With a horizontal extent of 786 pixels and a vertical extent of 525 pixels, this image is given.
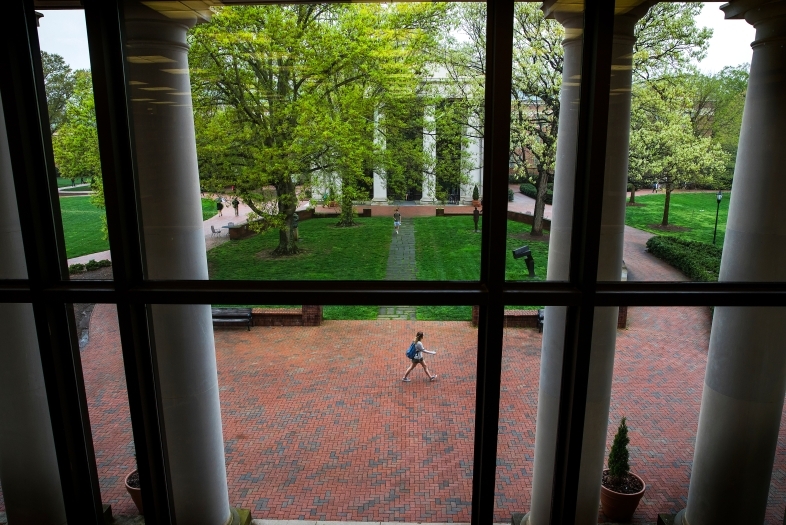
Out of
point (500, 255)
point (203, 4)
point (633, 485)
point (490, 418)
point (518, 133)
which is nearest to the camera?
point (500, 255)

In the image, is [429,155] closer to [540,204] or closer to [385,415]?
[540,204]

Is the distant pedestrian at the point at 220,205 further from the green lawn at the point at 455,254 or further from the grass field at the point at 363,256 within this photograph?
the green lawn at the point at 455,254

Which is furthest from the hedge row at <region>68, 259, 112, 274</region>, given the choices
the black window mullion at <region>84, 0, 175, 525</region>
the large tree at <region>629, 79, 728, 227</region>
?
the large tree at <region>629, 79, 728, 227</region>

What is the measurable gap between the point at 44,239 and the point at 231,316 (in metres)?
1.21

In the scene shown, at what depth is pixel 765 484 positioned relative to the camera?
3.55 meters

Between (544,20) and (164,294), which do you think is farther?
(544,20)

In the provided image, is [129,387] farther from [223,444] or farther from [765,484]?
[765,484]

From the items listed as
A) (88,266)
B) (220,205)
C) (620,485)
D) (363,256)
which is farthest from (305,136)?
(620,485)

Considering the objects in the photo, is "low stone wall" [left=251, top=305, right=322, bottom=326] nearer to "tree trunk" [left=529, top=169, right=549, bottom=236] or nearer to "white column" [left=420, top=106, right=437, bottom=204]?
"white column" [left=420, top=106, right=437, bottom=204]

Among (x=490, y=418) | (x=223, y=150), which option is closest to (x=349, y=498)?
(x=490, y=418)

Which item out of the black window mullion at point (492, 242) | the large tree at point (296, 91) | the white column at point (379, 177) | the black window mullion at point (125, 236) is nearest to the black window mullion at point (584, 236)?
the black window mullion at point (492, 242)

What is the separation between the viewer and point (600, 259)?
11.0 feet

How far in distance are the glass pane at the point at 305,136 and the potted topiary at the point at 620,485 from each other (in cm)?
212

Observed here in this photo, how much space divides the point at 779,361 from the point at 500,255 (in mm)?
2344
